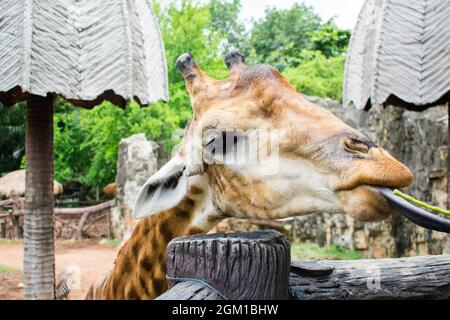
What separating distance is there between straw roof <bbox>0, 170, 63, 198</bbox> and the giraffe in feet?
5.92

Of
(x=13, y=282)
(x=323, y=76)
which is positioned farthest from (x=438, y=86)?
(x=323, y=76)

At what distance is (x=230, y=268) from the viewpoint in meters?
0.99

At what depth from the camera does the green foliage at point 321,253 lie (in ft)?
18.6

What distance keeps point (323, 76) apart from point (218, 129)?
339 inches

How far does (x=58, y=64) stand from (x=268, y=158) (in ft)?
3.43

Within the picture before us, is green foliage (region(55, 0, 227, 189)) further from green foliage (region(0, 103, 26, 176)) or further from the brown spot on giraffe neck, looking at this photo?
the brown spot on giraffe neck

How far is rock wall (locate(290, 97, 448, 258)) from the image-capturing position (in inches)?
161

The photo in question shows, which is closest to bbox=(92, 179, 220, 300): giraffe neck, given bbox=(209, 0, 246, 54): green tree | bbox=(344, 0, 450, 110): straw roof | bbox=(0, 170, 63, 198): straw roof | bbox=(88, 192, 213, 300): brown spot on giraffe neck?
bbox=(88, 192, 213, 300): brown spot on giraffe neck

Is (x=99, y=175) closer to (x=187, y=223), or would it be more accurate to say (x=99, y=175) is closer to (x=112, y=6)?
(x=112, y=6)

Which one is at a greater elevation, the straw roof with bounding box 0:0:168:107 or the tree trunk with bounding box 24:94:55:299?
the straw roof with bounding box 0:0:168:107

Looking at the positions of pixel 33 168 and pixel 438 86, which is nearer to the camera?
pixel 438 86

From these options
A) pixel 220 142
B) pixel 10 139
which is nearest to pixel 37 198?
pixel 10 139

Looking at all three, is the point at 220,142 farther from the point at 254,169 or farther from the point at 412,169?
the point at 412,169

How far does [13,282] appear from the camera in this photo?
2.67m
